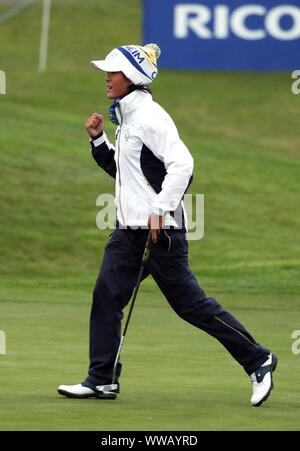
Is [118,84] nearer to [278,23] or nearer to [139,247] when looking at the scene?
[139,247]

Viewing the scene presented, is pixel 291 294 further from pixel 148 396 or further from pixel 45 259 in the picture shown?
pixel 148 396

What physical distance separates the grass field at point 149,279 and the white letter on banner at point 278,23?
3396 millimetres

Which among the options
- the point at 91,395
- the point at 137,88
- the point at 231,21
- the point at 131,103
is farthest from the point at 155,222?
the point at 231,21

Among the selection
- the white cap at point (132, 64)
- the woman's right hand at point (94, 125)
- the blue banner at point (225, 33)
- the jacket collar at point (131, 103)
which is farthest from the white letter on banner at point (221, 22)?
the jacket collar at point (131, 103)

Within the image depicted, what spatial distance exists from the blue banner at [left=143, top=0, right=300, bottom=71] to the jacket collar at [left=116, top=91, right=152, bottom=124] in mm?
12448

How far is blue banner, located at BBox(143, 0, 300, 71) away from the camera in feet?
65.4

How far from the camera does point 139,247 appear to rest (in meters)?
7.58

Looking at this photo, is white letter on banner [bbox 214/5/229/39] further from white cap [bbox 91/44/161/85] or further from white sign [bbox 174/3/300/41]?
white cap [bbox 91/44/161/85]

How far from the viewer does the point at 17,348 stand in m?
9.23

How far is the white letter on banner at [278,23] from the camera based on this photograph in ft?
65.3

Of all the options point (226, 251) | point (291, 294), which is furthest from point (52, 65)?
point (291, 294)

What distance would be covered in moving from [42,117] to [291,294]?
58.4 ft

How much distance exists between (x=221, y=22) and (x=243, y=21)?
36 centimetres
